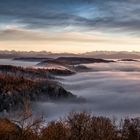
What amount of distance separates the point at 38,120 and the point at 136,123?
7966 cm

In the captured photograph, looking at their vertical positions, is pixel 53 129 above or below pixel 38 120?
below

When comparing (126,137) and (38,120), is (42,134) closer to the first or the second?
(38,120)

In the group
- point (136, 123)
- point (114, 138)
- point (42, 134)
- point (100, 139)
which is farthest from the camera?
point (136, 123)

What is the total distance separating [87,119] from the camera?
132 m

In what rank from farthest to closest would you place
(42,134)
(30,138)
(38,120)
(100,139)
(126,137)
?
(126,137), (100,139), (42,134), (30,138), (38,120)

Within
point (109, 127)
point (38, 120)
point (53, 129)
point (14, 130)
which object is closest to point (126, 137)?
point (109, 127)

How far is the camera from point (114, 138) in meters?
125

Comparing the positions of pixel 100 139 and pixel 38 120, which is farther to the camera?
pixel 100 139

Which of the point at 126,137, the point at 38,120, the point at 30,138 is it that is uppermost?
the point at 38,120

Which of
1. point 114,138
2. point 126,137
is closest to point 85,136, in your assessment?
point 114,138

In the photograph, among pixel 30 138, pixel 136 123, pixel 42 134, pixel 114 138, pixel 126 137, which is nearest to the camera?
pixel 30 138

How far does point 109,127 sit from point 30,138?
4163cm

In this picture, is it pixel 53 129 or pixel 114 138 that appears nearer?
pixel 53 129

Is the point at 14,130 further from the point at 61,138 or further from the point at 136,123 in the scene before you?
the point at 136,123
